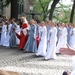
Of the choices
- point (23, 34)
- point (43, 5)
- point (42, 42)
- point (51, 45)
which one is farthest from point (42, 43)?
point (43, 5)

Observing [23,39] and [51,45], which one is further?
[23,39]

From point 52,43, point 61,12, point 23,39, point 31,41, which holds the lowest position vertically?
point 61,12

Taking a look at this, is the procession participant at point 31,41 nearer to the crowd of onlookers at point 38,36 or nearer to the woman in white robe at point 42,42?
the crowd of onlookers at point 38,36

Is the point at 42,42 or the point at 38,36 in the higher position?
the point at 38,36

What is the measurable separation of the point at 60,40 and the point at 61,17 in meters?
44.1

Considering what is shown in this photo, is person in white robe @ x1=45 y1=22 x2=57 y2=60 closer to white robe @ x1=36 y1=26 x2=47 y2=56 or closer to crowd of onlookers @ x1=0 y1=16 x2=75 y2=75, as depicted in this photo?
crowd of onlookers @ x1=0 y1=16 x2=75 y2=75

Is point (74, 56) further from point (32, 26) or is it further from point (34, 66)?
point (32, 26)

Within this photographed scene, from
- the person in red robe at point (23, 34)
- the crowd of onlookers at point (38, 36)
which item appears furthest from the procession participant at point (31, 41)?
the person in red robe at point (23, 34)

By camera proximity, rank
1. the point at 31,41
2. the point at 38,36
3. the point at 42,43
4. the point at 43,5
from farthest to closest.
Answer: the point at 43,5 → the point at 31,41 → the point at 38,36 → the point at 42,43

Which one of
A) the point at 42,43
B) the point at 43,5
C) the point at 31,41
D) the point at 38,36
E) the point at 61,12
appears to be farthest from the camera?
the point at 61,12

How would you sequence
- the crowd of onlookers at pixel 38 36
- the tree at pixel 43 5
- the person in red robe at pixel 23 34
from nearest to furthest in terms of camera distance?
the crowd of onlookers at pixel 38 36, the person in red robe at pixel 23 34, the tree at pixel 43 5

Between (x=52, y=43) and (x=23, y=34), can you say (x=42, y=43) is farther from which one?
(x=23, y=34)

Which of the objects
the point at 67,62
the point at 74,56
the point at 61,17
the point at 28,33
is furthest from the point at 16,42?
the point at 61,17

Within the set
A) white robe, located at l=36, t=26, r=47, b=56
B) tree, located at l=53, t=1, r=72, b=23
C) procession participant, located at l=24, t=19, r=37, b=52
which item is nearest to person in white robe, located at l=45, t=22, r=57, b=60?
white robe, located at l=36, t=26, r=47, b=56
